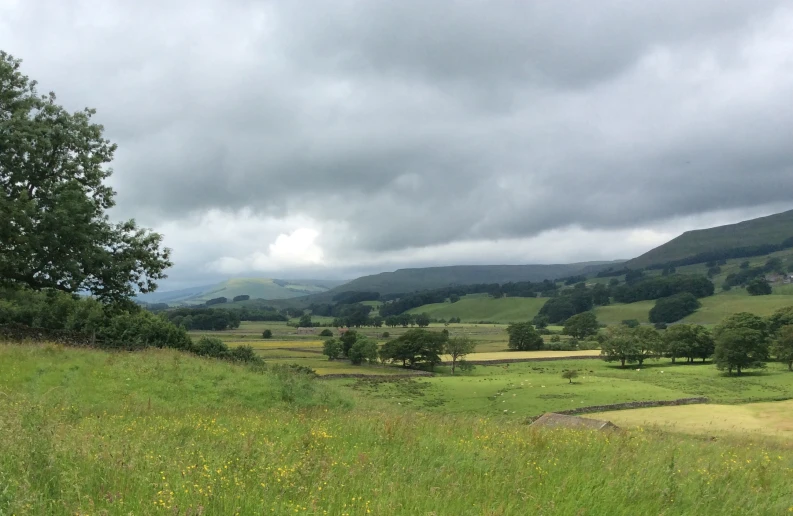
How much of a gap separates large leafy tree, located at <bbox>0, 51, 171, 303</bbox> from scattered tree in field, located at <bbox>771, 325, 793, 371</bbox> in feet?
323

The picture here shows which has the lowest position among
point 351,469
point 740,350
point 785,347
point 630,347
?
point 630,347

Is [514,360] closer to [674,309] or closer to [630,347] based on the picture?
[630,347]

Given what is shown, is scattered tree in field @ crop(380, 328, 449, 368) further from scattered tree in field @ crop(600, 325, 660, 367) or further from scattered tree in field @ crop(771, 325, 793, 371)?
scattered tree in field @ crop(771, 325, 793, 371)

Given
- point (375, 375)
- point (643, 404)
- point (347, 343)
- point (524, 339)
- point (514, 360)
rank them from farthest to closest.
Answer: point (524, 339) → point (347, 343) → point (514, 360) → point (375, 375) → point (643, 404)

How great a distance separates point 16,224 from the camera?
23.0m

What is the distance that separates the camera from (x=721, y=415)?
46250 mm

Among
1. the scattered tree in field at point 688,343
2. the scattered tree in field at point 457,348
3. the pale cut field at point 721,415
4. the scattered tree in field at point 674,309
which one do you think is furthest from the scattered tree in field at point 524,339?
the pale cut field at point 721,415

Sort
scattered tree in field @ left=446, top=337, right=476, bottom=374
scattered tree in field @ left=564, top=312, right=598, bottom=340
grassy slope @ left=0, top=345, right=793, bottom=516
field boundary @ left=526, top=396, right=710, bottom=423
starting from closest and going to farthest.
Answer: grassy slope @ left=0, top=345, right=793, bottom=516, field boundary @ left=526, top=396, right=710, bottom=423, scattered tree in field @ left=446, top=337, right=476, bottom=374, scattered tree in field @ left=564, top=312, right=598, bottom=340

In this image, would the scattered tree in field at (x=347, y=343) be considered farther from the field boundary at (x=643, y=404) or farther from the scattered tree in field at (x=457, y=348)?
the field boundary at (x=643, y=404)

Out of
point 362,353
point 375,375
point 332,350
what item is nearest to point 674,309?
point 362,353

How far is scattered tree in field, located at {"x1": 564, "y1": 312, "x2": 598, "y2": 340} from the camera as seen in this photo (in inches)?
6387

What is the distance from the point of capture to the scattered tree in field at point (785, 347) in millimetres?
84125

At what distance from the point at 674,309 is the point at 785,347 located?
11037 cm

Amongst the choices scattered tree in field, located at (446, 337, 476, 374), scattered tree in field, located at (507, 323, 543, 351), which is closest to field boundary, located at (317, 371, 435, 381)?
scattered tree in field, located at (446, 337, 476, 374)
